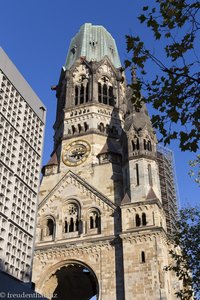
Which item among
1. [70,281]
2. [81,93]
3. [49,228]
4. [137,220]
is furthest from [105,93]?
[70,281]

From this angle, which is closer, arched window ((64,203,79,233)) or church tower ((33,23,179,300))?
church tower ((33,23,179,300))

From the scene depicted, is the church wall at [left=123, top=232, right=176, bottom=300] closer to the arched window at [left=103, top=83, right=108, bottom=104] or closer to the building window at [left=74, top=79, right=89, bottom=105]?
the arched window at [left=103, top=83, right=108, bottom=104]

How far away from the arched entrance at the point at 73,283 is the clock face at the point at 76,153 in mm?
10049

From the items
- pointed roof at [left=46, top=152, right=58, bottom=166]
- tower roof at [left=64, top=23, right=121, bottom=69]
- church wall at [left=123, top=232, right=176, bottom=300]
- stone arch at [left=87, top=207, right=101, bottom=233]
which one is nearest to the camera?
church wall at [left=123, top=232, right=176, bottom=300]

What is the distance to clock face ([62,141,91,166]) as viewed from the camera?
39388 millimetres

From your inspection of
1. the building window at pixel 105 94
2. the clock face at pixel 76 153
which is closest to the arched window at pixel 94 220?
the clock face at pixel 76 153

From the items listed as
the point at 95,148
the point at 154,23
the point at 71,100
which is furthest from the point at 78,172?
the point at 154,23

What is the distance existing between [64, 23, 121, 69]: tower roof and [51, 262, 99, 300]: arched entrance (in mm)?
23824

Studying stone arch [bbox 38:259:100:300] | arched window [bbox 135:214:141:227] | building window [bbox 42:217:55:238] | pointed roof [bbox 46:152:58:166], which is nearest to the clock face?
pointed roof [bbox 46:152:58:166]

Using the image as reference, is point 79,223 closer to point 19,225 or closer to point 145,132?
point 145,132

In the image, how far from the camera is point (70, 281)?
36.7 meters

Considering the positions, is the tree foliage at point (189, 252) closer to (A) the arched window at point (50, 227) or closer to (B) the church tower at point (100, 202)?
(B) the church tower at point (100, 202)

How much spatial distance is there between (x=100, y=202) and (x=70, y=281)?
782 cm

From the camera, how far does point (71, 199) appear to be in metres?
36.5
